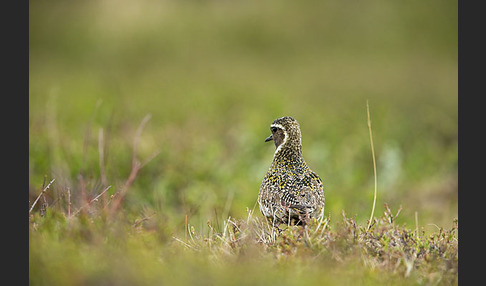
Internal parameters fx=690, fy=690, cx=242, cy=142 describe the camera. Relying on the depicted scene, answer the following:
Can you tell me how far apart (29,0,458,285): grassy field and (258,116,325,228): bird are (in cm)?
29

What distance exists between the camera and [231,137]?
16.3 m

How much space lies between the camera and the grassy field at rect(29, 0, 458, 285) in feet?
16.9

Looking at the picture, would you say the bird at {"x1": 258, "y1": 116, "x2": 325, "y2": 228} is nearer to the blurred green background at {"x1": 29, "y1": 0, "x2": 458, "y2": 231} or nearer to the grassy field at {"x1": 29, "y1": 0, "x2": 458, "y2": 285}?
the grassy field at {"x1": 29, "y1": 0, "x2": 458, "y2": 285}

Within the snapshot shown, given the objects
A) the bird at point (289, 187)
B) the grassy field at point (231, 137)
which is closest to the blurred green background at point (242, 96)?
the grassy field at point (231, 137)

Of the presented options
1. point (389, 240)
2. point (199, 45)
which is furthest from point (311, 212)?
point (199, 45)

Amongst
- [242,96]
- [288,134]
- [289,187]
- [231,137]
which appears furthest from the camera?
[242,96]

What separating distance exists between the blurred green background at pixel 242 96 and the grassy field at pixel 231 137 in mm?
66

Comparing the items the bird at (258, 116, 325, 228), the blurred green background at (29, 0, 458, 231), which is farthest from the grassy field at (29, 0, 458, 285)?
the bird at (258, 116, 325, 228)

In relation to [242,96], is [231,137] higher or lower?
lower

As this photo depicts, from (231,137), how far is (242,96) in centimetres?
582

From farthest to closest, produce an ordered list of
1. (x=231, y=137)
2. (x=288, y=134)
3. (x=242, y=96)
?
(x=242, y=96), (x=231, y=137), (x=288, y=134)

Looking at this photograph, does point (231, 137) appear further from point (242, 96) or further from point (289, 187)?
point (289, 187)

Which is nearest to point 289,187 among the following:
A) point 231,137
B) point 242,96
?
point 231,137

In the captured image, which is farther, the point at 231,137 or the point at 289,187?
the point at 231,137
